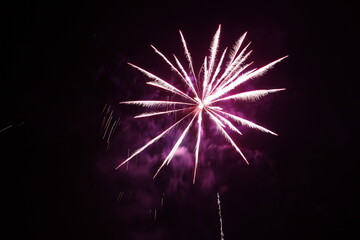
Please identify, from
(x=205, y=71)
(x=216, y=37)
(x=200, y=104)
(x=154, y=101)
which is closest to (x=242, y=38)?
(x=216, y=37)

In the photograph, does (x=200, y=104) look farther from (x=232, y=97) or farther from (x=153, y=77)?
(x=153, y=77)

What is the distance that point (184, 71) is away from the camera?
10.7 metres

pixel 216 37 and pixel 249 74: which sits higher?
pixel 216 37

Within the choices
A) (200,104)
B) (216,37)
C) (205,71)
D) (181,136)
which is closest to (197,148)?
(181,136)

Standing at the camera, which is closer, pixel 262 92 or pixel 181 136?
pixel 262 92

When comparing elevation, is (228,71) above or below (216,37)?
below

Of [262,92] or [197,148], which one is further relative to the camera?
[197,148]

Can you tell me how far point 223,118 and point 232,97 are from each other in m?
0.72

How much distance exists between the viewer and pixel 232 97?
1017 centimetres

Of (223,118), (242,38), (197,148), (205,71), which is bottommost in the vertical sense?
(197,148)

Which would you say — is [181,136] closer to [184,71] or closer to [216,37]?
[184,71]

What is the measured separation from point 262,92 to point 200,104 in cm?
192

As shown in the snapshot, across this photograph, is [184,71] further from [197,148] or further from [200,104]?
[197,148]

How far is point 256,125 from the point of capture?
10227 mm
